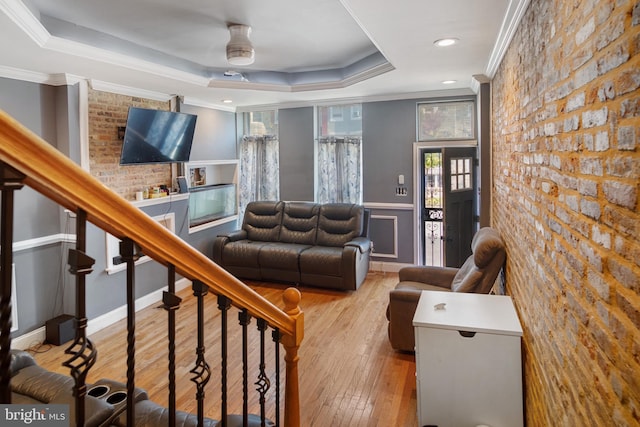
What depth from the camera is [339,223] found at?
5.67 metres

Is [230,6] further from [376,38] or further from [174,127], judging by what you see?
[174,127]

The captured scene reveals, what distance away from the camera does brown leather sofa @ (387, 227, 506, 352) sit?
2.98 metres

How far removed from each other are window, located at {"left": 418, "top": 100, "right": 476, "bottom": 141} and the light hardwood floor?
7.76ft

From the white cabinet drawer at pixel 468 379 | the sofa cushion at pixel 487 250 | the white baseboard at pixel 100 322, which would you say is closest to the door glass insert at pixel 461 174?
the sofa cushion at pixel 487 250

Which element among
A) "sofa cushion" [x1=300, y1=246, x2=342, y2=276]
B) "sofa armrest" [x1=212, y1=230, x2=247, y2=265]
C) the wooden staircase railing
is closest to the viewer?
the wooden staircase railing

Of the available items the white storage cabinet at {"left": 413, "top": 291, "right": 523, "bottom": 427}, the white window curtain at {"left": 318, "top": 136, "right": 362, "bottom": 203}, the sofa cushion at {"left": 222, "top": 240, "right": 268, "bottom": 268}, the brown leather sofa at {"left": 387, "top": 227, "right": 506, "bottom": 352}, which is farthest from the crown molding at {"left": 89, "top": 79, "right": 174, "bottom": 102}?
the white storage cabinet at {"left": 413, "top": 291, "right": 523, "bottom": 427}

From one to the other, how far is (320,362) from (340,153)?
11.4 feet

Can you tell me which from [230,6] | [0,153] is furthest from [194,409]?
[230,6]

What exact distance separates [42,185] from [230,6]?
9.13 ft

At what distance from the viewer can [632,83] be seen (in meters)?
0.93

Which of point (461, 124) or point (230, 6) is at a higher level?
point (230, 6)

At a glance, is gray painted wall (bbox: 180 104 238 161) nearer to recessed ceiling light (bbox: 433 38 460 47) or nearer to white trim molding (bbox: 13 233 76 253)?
white trim molding (bbox: 13 233 76 253)

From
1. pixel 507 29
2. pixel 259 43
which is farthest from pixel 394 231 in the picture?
pixel 507 29

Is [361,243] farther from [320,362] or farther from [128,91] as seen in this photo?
[128,91]
